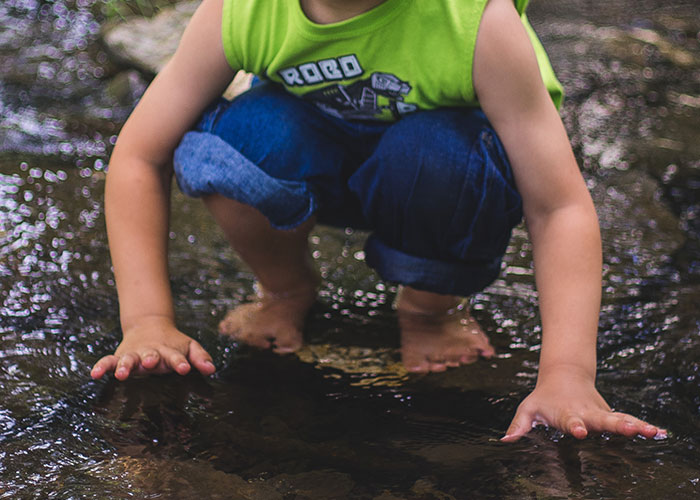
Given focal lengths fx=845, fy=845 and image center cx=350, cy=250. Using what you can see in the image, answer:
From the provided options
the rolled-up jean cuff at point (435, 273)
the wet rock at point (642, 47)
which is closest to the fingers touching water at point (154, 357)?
the rolled-up jean cuff at point (435, 273)

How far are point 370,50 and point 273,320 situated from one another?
1.84 ft

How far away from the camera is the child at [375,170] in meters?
1.38

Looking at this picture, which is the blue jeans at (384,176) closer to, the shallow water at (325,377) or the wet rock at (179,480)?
the shallow water at (325,377)

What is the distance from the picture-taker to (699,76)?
140 inches

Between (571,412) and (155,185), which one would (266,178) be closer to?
(155,185)

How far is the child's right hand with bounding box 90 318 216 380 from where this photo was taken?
133cm

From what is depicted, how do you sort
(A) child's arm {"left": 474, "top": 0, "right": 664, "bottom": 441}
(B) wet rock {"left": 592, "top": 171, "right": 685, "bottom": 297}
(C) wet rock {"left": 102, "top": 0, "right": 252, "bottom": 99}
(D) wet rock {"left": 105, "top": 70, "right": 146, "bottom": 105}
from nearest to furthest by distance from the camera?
(A) child's arm {"left": 474, "top": 0, "right": 664, "bottom": 441}
(B) wet rock {"left": 592, "top": 171, "right": 685, "bottom": 297}
(D) wet rock {"left": 105, "top": 70, "right": 146, "bottom": 105}
(C) wet rock {"left": 102, "top": 0, "right": 252, "bottom": 99}

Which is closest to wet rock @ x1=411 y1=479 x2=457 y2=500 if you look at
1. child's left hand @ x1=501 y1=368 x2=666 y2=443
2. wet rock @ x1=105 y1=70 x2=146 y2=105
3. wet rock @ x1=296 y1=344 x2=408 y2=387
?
child's left hand @ x1=501 y1=368 x2=666 y2=443

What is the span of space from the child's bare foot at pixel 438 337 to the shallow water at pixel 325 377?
34mm

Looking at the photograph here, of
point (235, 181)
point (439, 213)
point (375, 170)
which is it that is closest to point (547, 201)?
point (439, 213)

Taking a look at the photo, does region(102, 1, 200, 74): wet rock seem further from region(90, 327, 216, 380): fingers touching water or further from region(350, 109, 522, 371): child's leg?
region(90, 327, 216, 380): fingers touching water

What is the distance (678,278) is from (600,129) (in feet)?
3.88

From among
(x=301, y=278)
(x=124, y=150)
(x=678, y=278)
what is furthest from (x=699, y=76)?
(x=124, y=150)

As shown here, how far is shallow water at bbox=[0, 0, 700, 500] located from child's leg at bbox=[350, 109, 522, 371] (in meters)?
0.08
